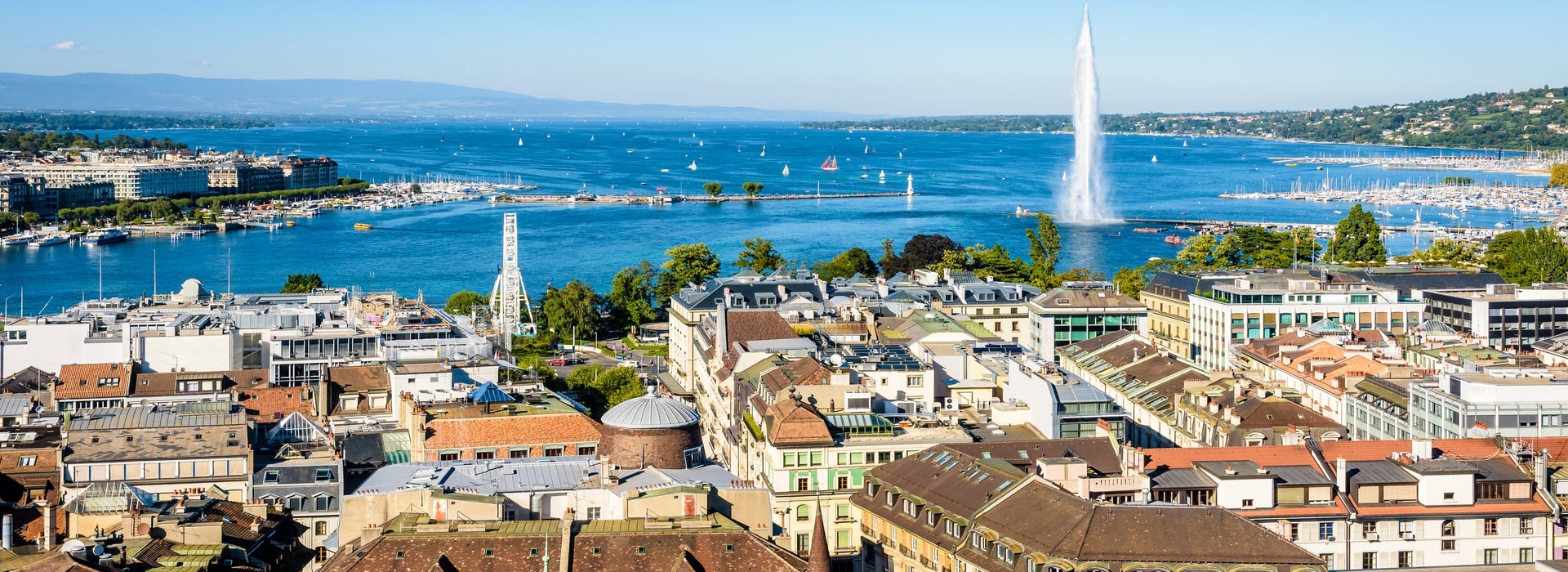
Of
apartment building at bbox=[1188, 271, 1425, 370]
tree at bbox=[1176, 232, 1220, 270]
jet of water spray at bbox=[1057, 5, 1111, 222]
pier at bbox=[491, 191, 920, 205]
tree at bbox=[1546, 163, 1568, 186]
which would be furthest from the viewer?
tree at bbox=[1546, 163, 1568, 186]

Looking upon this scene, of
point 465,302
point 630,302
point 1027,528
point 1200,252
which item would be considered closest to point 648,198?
point 1200,252

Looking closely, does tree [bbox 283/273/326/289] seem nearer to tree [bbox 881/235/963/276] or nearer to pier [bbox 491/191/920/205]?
tree [bbox 881/235/963/276]

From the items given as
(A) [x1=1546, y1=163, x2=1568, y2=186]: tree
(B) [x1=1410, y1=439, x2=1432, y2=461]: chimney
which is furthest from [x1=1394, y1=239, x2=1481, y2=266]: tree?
(A) [x1=1546, y1=163, x2=1568, y2=186]: tree

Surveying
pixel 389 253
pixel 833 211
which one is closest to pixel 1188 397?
pixel 389 253

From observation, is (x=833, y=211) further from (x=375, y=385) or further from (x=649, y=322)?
(x=375, y=385)

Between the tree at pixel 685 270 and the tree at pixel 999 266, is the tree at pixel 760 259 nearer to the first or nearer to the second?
the tree at pixel 685 270

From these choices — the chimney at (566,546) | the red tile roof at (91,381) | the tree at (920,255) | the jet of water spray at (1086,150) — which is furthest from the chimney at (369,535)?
the jet of water spray at (1086,150)
